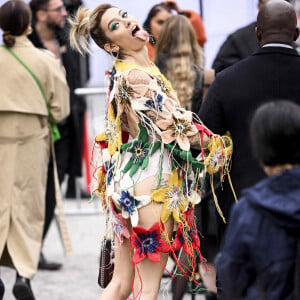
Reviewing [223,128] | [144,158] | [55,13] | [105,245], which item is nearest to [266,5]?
[223,128]

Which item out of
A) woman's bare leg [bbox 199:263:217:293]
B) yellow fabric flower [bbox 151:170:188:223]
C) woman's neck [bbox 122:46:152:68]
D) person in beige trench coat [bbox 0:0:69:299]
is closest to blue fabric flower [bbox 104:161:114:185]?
yellow fabric flower [bbox 151:170:188:223]

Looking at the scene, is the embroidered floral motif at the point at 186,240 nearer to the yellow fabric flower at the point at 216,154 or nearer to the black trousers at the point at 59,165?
the yellow fabric flower at the point at 216,154

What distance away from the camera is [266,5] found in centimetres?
473

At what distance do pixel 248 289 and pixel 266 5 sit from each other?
6.21 ft

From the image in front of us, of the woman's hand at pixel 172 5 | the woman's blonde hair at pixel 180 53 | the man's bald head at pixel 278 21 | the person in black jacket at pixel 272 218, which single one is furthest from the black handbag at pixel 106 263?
the woman's hand at pixel 172 5

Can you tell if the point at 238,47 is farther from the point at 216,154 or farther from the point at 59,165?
the point at 59,165

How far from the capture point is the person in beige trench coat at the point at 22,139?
261 inches

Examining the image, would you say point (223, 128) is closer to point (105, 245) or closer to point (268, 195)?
point (105, 245)

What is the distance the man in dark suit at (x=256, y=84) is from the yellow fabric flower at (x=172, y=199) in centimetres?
29

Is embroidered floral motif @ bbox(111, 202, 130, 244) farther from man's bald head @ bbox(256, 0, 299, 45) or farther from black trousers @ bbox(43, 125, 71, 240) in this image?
black trousers @ bbox(43, 125, 71, 240)

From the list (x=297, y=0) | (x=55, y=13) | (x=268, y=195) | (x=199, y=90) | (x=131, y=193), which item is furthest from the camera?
(x=55, y=13)

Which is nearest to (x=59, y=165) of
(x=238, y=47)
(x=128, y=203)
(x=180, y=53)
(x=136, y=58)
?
(x=180, y=53)

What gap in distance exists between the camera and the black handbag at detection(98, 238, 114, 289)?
5105 mm

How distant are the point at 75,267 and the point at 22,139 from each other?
1.49 m
